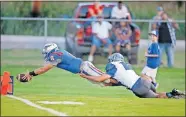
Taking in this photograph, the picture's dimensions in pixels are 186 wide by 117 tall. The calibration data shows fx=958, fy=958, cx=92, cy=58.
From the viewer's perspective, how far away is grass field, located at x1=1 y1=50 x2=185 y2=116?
15.3 m

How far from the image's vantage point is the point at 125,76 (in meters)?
18.2

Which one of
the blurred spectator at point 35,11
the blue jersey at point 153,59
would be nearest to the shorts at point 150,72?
the blue jersey at point 153,59

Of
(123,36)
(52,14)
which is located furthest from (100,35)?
(52,14)

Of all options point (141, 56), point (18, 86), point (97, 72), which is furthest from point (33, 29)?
point (97, 72)

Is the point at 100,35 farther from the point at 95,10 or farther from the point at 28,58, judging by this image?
the point at 28,58

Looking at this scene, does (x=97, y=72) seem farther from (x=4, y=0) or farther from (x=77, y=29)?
(x=4, y=0)

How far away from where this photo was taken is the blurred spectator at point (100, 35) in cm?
2784

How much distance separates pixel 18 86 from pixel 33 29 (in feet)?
20.9

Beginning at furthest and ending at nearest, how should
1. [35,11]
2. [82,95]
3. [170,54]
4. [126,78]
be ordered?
[35,11]
[170,54]
[82,95]
[126,78]

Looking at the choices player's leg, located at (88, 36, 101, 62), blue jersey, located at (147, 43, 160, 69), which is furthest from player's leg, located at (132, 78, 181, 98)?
player's leg, located at (88, 36, 101, 62)

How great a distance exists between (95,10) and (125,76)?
10.3 m

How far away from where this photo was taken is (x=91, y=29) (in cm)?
2817

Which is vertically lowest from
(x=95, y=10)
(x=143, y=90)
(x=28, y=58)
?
(x=28, y=58)

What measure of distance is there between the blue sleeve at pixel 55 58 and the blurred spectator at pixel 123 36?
9107 mm
